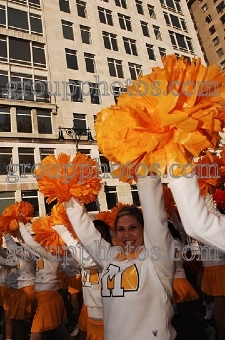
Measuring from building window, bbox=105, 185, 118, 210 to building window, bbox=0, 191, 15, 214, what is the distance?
5864mm

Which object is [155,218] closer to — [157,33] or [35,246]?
[35,246]

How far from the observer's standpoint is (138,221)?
217 cm

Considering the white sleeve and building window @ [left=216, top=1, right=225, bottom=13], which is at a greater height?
building window @ [left=216, top=1, right=225, bottom=13]

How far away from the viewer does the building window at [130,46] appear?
22.5 meters

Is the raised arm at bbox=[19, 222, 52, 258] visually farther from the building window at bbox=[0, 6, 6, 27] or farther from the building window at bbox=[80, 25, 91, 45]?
the building window at bbox=[80, 25, 91, 45]

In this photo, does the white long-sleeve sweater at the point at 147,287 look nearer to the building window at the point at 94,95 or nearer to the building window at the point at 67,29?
the building window at the point at 94,95

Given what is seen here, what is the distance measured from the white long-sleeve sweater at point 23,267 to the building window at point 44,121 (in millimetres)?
12775

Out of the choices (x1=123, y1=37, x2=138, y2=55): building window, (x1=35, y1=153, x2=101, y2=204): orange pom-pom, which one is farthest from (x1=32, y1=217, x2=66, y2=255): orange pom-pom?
(x1=123, y1=37, x2=138, y2=55): building window

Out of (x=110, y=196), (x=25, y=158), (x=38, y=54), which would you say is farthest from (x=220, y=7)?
(x=25, y=158)

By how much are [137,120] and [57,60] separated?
62.6ft

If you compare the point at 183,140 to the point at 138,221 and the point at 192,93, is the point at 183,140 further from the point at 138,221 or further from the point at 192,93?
the point at 138,221

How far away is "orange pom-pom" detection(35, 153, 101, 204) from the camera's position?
2.50m

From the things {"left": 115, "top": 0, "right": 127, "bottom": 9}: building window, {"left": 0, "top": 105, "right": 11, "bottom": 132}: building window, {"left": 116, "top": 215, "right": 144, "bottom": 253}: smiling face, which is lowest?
{"left": 116, "top": 215, "right": 144, "bottom": 253}: smiling face

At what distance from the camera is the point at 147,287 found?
171cm
